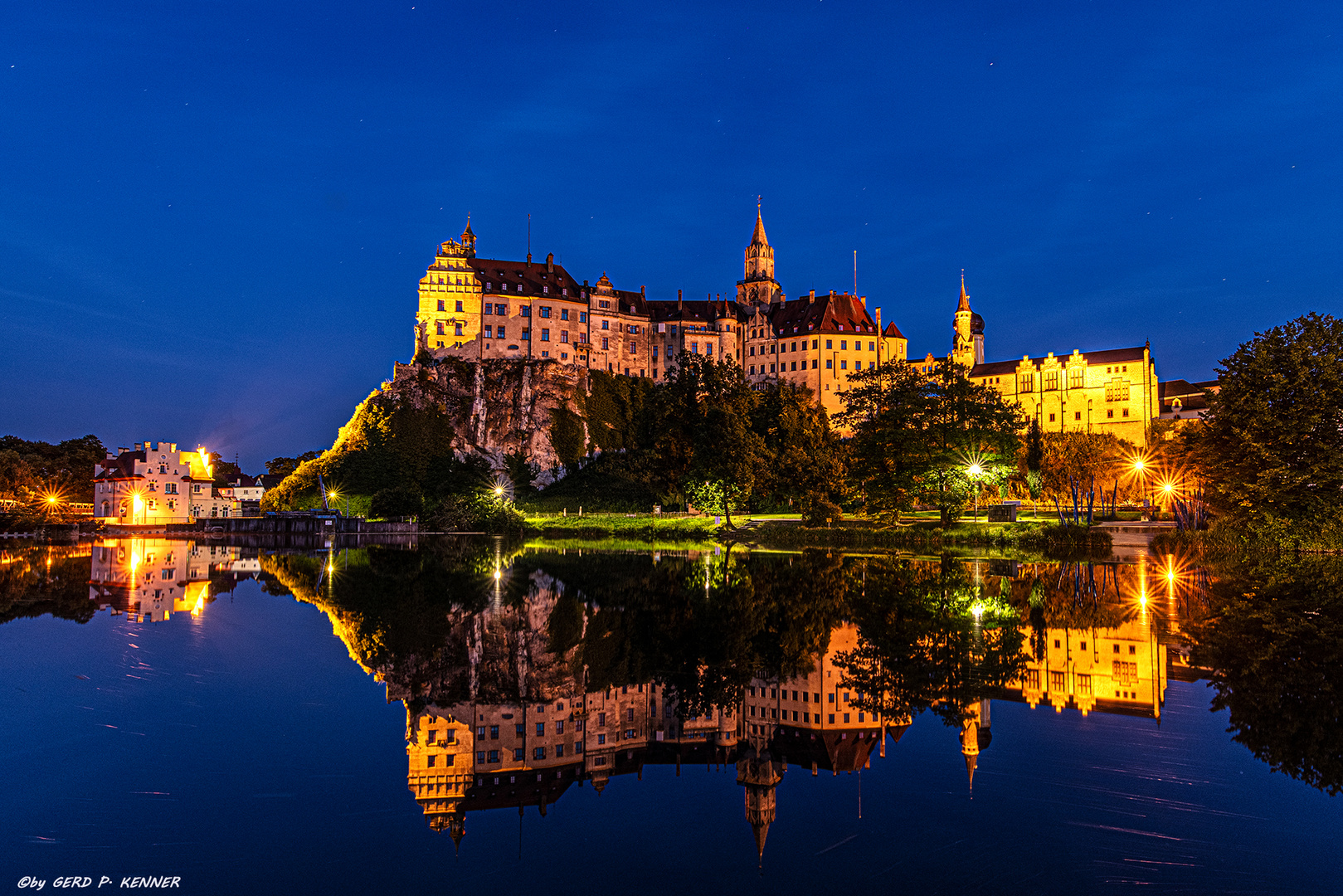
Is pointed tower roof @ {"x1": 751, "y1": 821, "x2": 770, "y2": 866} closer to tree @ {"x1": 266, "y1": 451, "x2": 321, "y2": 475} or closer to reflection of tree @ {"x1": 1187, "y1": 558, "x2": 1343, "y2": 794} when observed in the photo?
reflection of tree @ {"x1": 1187, "y1": 558, "x2": 1343, "y2": 794}

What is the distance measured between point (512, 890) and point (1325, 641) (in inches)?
569

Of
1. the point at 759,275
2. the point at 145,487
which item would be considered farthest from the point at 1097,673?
the point at 759,275

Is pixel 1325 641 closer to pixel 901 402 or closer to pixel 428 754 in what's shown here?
pixel 428 754

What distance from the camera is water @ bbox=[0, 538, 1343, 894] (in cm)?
568

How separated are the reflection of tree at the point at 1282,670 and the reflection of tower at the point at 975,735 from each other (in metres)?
2.54

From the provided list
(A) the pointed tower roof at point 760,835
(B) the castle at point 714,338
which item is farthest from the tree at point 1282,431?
(B) the castle at point 714,338

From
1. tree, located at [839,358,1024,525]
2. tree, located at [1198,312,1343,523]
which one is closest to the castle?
tree, located at [839,358,1024,525]

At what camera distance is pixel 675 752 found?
8328 millimetres

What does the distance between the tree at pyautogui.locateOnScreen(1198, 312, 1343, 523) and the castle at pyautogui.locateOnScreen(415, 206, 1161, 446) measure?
2242 inches

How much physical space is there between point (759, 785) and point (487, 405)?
86206mm

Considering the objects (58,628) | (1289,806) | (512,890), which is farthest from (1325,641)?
(58,628)

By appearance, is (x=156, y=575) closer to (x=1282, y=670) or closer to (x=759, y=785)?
(x=759, y=785)

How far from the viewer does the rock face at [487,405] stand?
8894cm

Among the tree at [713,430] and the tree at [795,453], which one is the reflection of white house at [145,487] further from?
the tree at [795,453]
